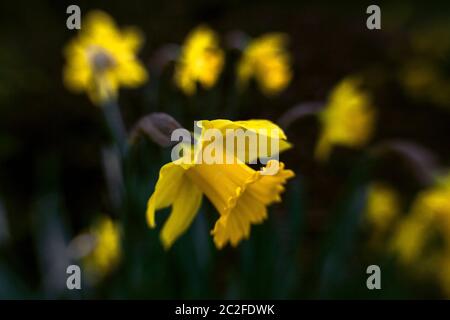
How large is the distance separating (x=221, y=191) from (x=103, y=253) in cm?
110

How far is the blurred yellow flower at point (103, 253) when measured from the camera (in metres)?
1.90

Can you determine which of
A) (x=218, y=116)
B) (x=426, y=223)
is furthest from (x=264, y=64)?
(x=426, y=223)

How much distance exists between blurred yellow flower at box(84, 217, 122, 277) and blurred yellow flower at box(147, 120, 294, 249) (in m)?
0.92

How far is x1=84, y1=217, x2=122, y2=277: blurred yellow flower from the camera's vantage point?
190cm

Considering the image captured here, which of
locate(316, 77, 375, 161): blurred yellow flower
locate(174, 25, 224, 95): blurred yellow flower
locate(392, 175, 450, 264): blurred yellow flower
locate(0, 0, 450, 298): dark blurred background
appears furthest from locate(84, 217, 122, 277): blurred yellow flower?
locate(392, 175, 450, 264): blurred yellow flower

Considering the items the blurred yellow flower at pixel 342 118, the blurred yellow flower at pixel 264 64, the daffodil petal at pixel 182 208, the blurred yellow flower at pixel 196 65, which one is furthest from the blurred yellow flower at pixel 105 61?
the daffodil petal at pixel 182 208

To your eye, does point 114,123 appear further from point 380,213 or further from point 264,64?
point 380,213

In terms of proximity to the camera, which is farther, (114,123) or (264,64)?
(264,64)

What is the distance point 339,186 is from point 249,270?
125 cm

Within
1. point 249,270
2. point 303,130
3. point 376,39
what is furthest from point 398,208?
point 249,270

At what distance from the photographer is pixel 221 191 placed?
0.91m

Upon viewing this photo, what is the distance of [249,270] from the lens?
1.48 meters

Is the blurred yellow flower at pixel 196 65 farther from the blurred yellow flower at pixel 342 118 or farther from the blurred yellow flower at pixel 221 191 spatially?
the blurred yellow flower at pixel 221 191

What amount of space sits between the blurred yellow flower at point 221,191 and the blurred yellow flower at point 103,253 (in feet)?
3.01
